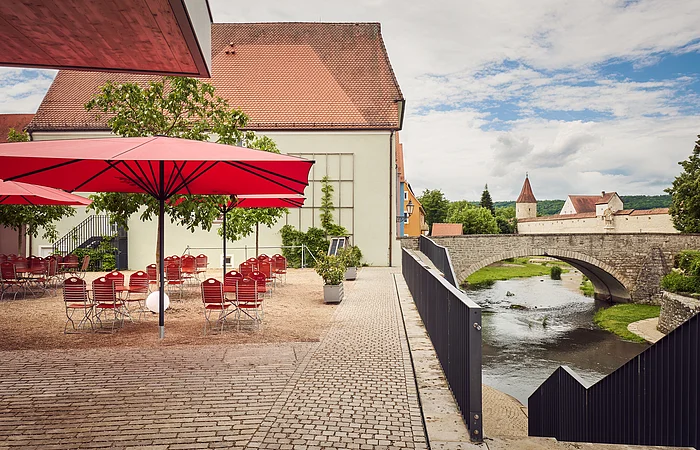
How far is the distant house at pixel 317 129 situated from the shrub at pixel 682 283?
1549cm

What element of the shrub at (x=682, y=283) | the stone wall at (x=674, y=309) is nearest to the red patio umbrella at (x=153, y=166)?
the stone wall at (x=674, y=309)

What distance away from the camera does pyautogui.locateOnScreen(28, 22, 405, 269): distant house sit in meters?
24.9

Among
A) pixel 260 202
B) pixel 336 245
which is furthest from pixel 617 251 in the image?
pixel 260 202

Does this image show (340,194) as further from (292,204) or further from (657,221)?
(657,221)

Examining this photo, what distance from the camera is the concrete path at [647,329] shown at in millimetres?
25594

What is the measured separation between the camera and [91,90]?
26.9 metres

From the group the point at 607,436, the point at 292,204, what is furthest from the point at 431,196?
the point at 607,436

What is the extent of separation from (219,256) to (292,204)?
11445 mm

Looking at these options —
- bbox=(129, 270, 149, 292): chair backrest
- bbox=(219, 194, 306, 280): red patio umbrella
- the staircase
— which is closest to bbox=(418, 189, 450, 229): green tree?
the staircase

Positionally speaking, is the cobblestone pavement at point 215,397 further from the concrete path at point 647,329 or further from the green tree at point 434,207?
the green tree at point 434,207

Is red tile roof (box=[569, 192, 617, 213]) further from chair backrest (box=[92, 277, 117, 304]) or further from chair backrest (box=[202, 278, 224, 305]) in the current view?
chair backrest (box=[92, 277, 117, 304])

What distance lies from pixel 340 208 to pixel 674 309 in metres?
15.9

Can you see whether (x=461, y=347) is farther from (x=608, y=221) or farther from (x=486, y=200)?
(x=486, y=200)

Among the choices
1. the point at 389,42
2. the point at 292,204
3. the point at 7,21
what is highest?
the point at 389,42
